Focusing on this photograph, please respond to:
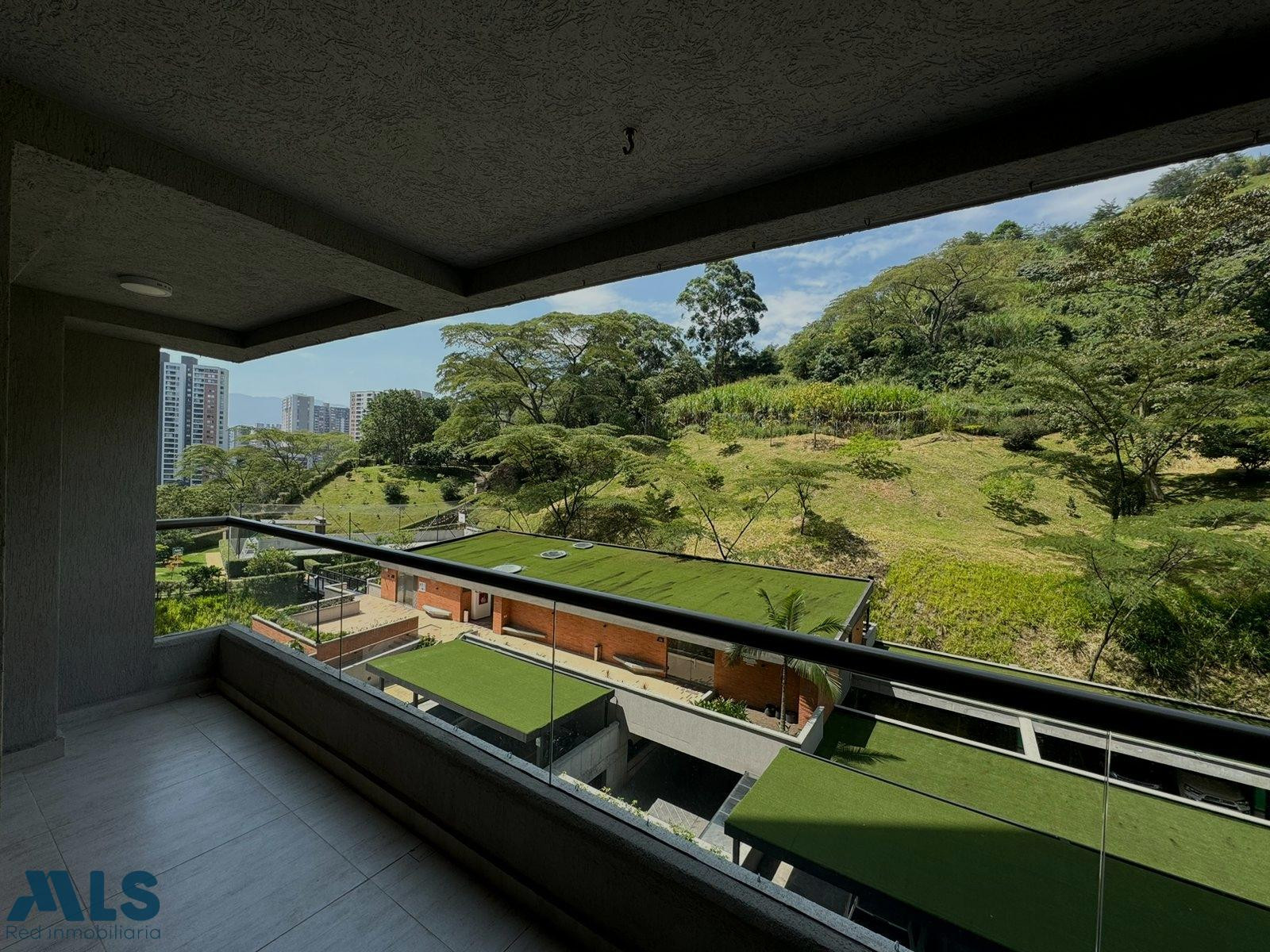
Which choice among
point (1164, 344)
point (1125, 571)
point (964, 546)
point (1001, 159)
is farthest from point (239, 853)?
point (1164, 344)

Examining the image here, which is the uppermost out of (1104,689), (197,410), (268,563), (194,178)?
(197,410)

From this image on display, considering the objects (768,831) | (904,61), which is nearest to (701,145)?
(904,61)

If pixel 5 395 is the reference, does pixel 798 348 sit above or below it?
above

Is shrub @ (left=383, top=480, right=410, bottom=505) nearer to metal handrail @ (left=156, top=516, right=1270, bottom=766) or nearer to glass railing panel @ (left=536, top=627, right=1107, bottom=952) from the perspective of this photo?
glass railing panel @ (left=536, top=627, right=1107, bottom=952)

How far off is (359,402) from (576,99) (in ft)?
115

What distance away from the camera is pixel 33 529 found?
2.40m

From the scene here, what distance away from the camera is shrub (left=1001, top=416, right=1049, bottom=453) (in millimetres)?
14523

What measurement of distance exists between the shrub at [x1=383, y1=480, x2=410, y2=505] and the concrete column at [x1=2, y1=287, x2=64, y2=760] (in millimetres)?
21335

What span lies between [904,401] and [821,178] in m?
17.8

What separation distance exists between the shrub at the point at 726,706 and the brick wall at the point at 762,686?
0.07ft

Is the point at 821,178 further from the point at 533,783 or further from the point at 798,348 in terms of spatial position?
the point at 798,348

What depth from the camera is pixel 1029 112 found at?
127cm

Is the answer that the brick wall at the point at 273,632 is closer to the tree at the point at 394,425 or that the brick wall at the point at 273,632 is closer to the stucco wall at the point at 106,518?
the stucco wall at the point at 106,518

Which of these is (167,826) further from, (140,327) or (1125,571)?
(1125,571)
